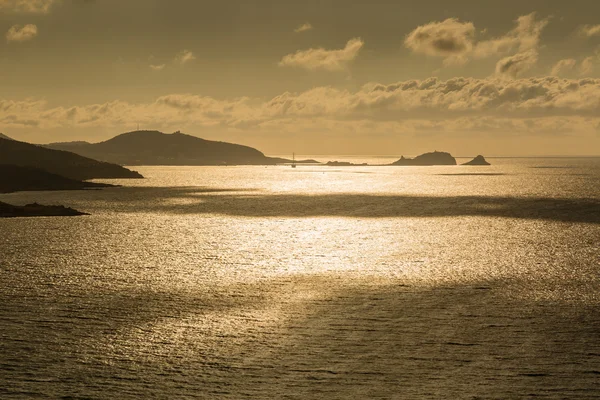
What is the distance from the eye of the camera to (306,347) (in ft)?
80.4

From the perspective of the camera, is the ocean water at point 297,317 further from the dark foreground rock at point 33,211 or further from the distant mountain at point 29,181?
the distant mountain at point 29,181

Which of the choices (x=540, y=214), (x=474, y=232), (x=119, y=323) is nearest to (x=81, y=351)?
(x=119, y=323)

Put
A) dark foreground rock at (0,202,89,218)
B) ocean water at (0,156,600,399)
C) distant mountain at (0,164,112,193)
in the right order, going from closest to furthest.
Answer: ocean water at (0,156,600,399) < dark foreground rock at (0,202,89,218) < distant mountain at (0,164,112,193)

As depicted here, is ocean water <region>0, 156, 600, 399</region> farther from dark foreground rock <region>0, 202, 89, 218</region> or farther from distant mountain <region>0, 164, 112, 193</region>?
distant mountain <region>0, 164, 112, 193</region>

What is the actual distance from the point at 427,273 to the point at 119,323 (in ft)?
79.9

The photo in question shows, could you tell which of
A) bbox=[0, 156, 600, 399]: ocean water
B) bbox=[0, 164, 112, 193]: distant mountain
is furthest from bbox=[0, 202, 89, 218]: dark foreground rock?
bbox=[0, 164, 112, 193]: distant mountain

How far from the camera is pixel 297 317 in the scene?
29.7 meters

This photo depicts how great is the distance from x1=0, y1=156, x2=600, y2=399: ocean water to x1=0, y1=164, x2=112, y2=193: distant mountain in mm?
99622

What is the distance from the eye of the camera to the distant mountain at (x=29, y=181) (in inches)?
6137

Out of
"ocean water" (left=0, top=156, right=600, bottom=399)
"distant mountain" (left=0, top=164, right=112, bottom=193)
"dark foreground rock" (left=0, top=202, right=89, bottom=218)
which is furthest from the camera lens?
"distant mountain" (left=0, top=164, right=112, bottom=193)

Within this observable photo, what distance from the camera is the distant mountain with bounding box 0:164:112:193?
15588 cm

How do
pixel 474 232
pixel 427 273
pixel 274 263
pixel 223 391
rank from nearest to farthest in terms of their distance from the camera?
1. pixel 223 391
2. pixel 427 273
3. pixel 274 263
4. pixel 474 232

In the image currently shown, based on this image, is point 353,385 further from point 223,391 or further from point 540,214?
point 540,214

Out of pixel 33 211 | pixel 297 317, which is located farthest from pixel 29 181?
pixel 297 317
